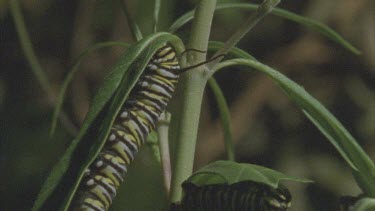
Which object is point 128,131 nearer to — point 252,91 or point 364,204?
point 364,204

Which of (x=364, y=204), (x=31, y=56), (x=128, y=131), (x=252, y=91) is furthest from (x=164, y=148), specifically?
(x=252, y=91)

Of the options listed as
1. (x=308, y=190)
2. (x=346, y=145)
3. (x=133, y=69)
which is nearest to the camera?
(x=133, y=69)

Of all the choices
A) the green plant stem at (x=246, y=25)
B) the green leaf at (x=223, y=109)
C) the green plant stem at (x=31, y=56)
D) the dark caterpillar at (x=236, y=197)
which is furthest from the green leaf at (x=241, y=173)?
the green plant stem at (x=31, y=56)

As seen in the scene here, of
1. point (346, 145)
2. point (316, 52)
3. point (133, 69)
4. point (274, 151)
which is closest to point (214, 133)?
point (274, 151)

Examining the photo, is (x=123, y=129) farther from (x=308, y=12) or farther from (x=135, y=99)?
(x=308, y=12)

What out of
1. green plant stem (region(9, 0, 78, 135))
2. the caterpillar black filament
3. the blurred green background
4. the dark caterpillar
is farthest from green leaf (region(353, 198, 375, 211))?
the blurred green background

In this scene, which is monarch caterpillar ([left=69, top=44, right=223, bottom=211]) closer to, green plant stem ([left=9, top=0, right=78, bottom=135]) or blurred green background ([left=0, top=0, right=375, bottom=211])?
green plant stem ([left=9, top=0, right=78, bottom=135])
